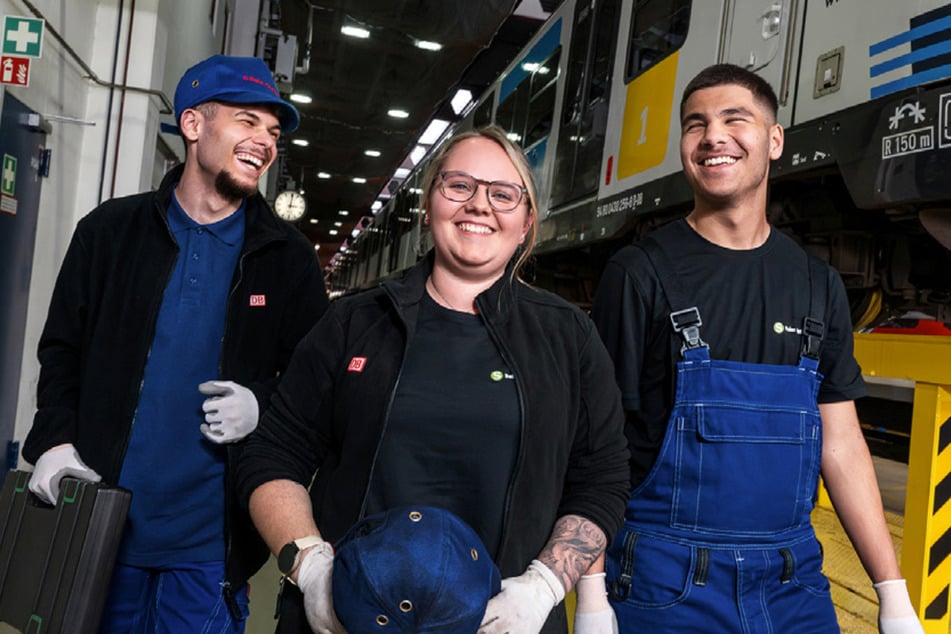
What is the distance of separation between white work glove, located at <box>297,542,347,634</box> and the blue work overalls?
74cm

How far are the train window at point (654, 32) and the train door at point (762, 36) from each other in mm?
479

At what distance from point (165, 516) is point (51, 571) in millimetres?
272

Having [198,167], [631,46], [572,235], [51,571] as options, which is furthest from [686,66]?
[51,571]

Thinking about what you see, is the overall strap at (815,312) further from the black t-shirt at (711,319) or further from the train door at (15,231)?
the train door at (15,231)

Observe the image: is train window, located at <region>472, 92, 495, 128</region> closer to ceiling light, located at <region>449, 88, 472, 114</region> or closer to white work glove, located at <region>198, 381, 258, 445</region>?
ceiling light, located at <region>449, 88, 472, 114</region>

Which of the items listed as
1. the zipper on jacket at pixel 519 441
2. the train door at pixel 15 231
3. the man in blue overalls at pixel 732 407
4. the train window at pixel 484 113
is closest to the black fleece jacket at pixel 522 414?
the zipper on jacket at pixel 519 441

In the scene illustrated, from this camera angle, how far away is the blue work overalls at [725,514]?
171 centimetres

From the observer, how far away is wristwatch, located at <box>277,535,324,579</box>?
131 centimetres

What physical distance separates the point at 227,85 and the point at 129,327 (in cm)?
63

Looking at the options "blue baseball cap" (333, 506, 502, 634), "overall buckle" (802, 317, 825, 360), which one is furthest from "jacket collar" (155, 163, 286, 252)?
"overall buckle" (802, 317, 825, 360)

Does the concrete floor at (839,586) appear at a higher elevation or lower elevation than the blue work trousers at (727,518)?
lower

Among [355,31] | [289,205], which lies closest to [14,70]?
[355,31]

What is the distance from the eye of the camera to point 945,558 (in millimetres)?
3270

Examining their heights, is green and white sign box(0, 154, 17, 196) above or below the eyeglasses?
above
